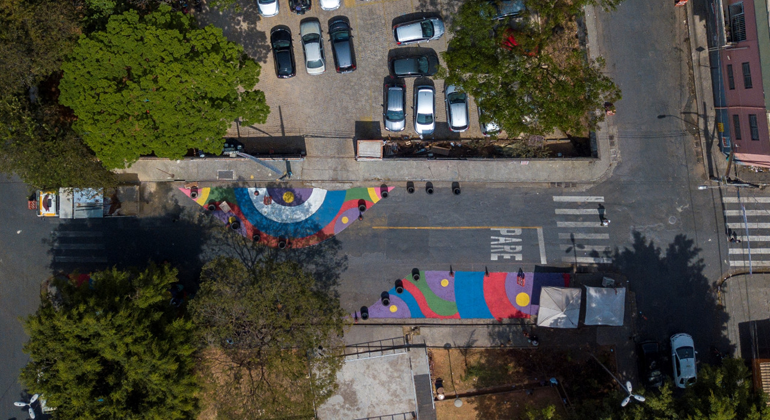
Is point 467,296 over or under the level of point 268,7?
under

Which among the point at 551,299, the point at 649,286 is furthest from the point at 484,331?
the point at 649,286

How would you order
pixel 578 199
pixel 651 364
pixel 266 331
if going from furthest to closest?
pixel 578 199, pixel 651 364, pixel 266 331

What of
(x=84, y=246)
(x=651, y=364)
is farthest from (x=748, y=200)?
(x=84, y=246)

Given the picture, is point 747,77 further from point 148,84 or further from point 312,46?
point 148,84

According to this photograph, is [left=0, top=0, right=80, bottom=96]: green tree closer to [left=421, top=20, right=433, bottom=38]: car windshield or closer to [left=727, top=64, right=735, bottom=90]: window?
[left=421, top=20, right=433, bottom=38]: car windshield

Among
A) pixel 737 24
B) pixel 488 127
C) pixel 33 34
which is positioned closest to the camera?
pixel 33 34

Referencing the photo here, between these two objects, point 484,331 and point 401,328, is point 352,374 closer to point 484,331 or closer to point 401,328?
point 401,328
